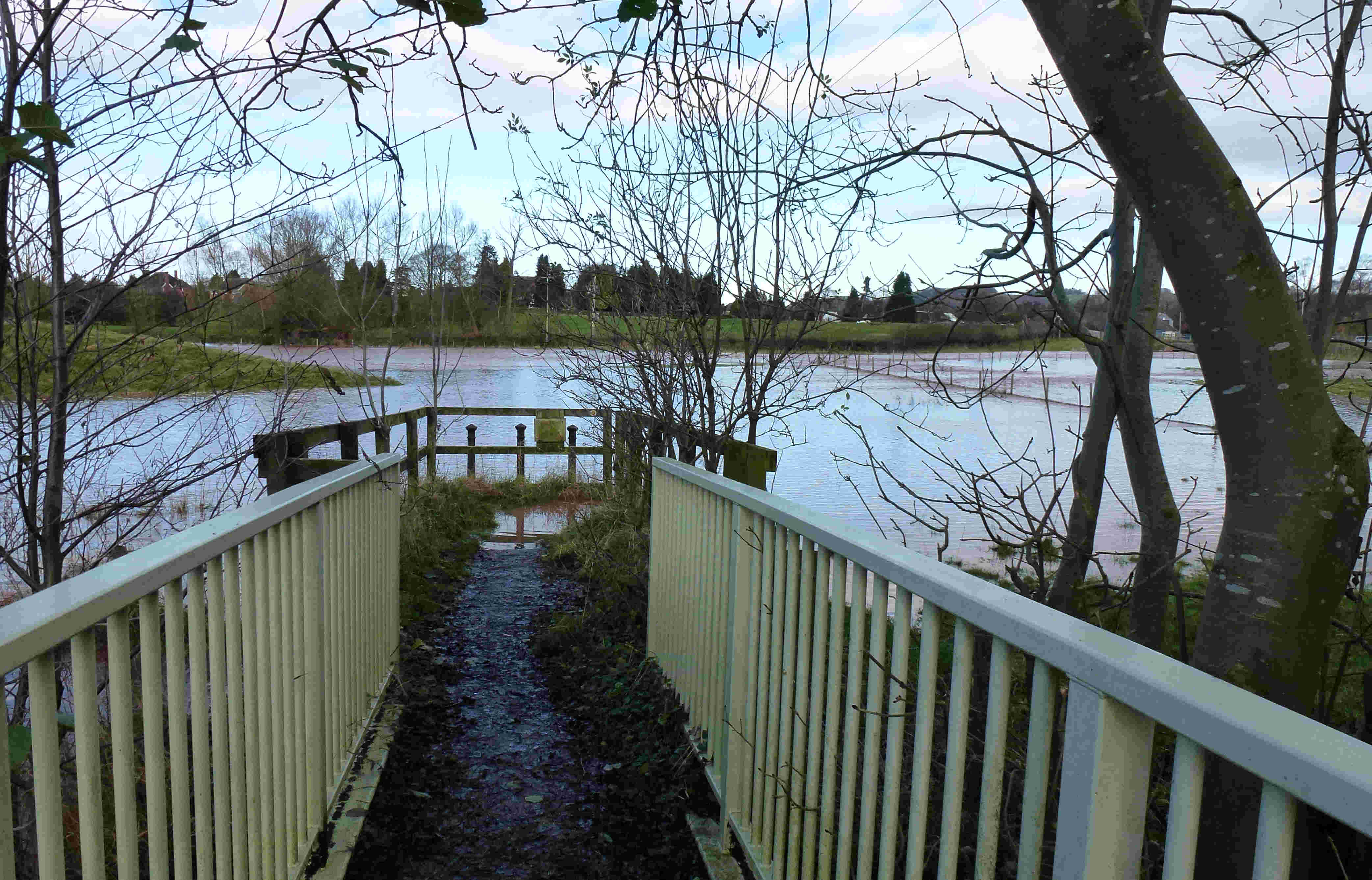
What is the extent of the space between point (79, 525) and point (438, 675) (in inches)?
65.6

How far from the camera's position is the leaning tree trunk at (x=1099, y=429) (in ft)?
10.2

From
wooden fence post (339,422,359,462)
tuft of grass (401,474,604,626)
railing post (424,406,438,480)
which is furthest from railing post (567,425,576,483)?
wooden fence post (339,422,359,462)

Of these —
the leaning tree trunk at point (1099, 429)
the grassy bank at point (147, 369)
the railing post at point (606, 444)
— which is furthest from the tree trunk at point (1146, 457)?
the railing post at point (606, 444)

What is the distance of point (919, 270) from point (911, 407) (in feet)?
3.09

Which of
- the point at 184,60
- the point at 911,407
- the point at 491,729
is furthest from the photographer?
the point at 911,407

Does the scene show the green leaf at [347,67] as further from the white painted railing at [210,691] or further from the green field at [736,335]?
the green field at [736,335]

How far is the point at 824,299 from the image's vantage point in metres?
4.81

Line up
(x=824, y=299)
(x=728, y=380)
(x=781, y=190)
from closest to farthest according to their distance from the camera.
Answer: (x=781, y=190)
(x=824, y=299)
(x=728, y=380)

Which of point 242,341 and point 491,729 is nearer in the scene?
point 242,341

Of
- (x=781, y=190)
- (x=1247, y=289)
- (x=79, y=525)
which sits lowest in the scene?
(x=79, y=525)

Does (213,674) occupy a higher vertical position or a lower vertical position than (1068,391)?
lower

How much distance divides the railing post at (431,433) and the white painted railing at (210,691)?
253 inches

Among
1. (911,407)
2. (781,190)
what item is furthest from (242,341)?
(911,407)

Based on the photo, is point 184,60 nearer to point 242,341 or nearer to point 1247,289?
point 242,341
